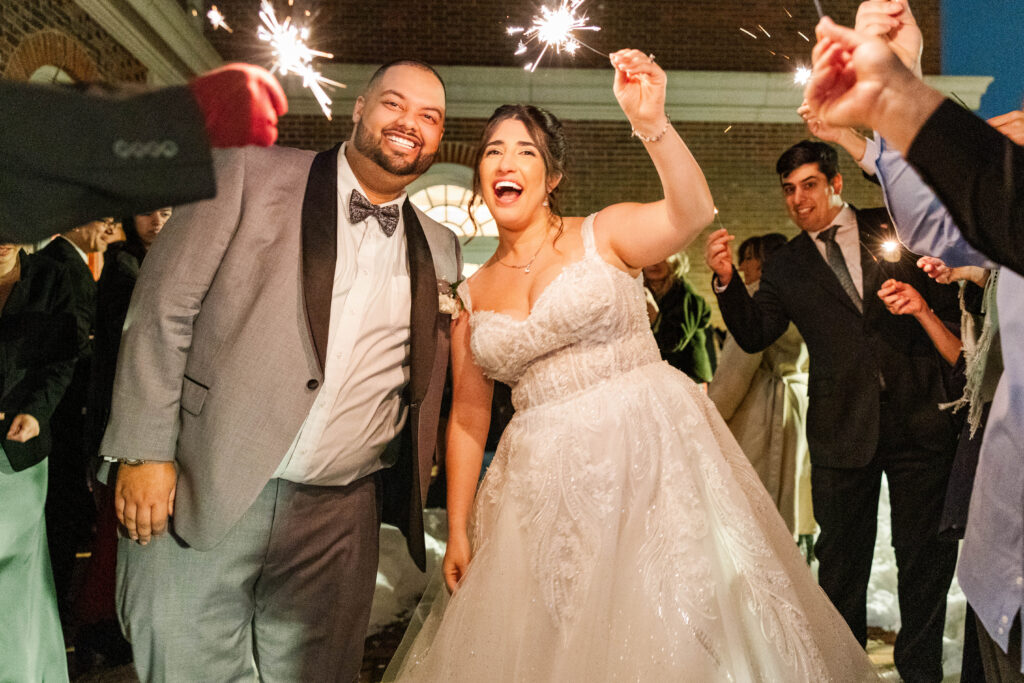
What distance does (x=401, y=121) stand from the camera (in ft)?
7.47

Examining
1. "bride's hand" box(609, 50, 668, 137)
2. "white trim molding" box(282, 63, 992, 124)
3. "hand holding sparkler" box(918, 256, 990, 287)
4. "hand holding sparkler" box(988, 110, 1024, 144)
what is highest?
"white trim molding" box(282, 63, 992, 124)

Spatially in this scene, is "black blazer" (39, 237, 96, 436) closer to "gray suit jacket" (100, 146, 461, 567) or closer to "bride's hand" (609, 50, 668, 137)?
"gray suit jacket" (100, 146, 461, 567)

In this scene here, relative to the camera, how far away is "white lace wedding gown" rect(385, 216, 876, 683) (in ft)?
6.03

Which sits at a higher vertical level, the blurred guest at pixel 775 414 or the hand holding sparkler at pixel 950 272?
the hand holding sparkler at pixel 950 272

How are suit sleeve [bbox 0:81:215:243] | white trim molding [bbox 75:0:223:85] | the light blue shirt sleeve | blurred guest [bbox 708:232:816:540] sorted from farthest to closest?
white trim molding [bbox 75:0:223:85] → blurred guest [bbox 708:232:816:540] → the light blue shirt sleeve → suit sleeve [bbox 0:81:215:243]

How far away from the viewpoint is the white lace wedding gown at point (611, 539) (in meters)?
1.84

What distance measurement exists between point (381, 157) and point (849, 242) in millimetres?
2243

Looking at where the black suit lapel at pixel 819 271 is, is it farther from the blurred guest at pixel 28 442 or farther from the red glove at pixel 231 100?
the blurred guest at pixel 28 442

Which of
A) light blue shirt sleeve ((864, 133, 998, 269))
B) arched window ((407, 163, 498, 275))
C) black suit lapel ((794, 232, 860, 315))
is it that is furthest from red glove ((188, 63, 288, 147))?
arched window ((407, 163, 498, 275))

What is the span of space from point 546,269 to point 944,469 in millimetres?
2056

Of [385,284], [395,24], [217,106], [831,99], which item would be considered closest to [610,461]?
[385,284]

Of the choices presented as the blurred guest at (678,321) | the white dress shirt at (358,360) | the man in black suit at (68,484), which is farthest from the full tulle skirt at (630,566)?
the blurred guest at (678,321)

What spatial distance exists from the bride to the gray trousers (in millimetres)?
255

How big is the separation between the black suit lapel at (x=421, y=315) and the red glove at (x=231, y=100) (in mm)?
1160
